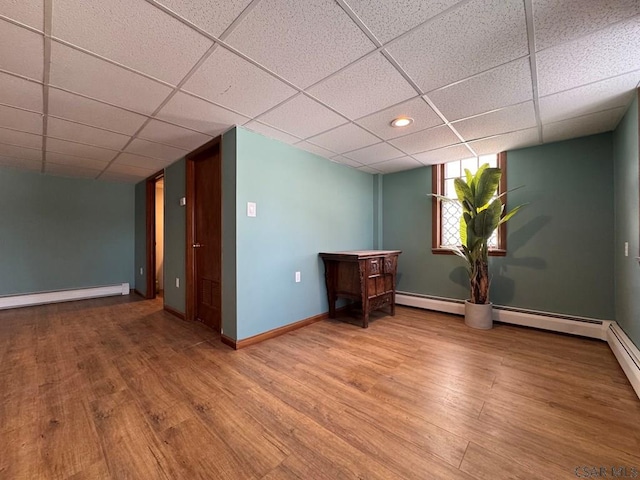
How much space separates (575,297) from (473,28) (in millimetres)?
2933

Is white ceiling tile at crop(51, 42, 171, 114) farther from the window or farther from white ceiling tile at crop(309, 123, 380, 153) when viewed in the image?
the window

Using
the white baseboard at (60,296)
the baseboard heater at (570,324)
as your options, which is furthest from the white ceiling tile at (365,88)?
the white baseboard at (60,296)

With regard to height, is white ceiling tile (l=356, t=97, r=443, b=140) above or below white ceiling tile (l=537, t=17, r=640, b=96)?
above

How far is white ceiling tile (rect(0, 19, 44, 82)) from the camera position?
1.25 m

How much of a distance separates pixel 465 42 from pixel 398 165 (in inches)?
92.5

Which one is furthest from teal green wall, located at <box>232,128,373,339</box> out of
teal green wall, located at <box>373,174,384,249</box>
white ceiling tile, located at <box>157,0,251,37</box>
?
white ceiling tile, located at <box>157,0,251,37</box>

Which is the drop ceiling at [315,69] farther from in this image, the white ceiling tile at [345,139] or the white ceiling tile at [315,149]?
the white ceiling tile at [315,149]

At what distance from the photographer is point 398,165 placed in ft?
12.1

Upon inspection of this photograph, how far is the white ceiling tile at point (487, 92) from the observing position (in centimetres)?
161

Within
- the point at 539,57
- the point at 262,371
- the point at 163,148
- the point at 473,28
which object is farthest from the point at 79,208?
the point at 539,57

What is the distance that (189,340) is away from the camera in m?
2.58

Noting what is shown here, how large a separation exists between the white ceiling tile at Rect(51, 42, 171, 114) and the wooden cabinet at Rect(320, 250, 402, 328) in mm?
2279

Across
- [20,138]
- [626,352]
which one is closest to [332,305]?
[626,352]

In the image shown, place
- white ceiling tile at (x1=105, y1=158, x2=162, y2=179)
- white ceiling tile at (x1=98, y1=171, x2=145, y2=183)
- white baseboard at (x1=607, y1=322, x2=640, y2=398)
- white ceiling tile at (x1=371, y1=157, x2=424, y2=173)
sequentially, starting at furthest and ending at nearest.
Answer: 1. white ceiling tile at (x1=98, y1=171, x2=145, y2=183)
2. white ceiling tile at (x1=105, y1=158, x2=162, y2=179)
3. white ceiling tile at (x1=371, y1=157, x2=424, y2=173)
4. white baseboard at (x1=607, y1=322, x2=640, y2=398)
